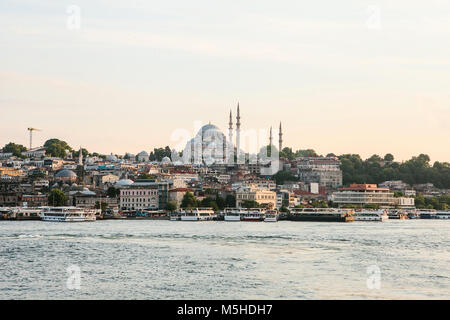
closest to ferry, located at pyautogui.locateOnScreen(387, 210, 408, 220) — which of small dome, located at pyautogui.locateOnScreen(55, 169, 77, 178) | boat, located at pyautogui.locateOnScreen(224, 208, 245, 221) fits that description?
boat, located at pyautogui.locateOnScreen(224, 208, 245, 221)

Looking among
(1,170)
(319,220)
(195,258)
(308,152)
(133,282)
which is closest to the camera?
(133,282)

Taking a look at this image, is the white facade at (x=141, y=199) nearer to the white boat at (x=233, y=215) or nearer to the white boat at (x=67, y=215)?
the white boat at (x=233, y=215)

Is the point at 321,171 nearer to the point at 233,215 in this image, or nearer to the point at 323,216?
the point at 323,216

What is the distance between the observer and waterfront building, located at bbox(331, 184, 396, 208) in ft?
249

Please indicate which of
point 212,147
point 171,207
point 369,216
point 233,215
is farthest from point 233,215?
point 212,147

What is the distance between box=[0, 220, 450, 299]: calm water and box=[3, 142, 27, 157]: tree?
87.6 metres

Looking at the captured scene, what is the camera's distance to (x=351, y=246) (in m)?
26.2

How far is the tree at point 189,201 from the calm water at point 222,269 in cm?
3671

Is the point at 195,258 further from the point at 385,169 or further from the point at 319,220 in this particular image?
the point at 385,169

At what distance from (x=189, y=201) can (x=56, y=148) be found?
168 feet

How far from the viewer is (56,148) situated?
4373 inches

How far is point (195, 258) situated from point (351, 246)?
7271 millimetres

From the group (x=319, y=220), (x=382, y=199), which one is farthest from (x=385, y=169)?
(x=319, y=220)

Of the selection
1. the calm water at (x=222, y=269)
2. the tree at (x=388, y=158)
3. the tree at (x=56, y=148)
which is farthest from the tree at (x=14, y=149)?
the calm water at (x=222, y=269)
